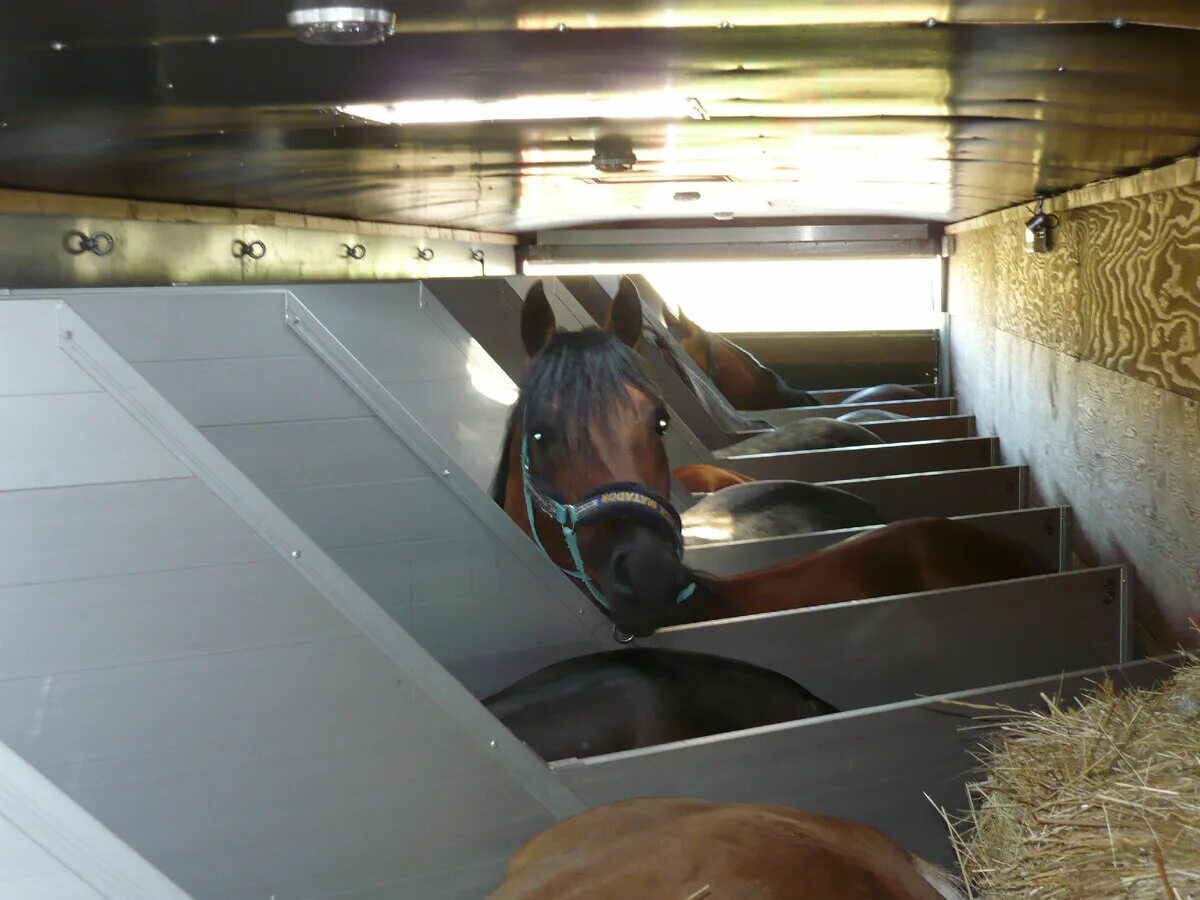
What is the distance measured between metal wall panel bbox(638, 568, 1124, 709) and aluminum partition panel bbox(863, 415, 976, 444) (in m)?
2.23

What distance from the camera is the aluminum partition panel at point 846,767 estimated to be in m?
1.59

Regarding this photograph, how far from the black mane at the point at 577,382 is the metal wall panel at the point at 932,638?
0.43 meters

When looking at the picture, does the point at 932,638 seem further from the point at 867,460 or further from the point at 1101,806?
the point at 867,460

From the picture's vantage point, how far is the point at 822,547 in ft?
9.79

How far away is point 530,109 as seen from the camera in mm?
1980

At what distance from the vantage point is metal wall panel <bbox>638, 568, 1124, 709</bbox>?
7.27 feet

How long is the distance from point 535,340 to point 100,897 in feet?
5.16

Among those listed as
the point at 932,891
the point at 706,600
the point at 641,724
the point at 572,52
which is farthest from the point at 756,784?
the point at 572,52

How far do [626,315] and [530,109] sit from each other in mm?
898

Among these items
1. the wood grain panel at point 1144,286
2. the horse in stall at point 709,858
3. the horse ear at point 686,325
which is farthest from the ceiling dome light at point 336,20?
the horse ear at point 686,325

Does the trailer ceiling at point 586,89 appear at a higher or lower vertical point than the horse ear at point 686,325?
higher

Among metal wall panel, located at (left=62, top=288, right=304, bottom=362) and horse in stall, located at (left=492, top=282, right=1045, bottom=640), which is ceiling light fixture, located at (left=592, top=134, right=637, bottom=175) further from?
metal wall panel, located at (left=62, top=288, right=304, bottom=362)

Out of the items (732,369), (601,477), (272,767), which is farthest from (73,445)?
(732,369)

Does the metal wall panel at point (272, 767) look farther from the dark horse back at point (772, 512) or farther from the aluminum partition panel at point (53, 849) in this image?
the dark horse back at point (772, 512)
